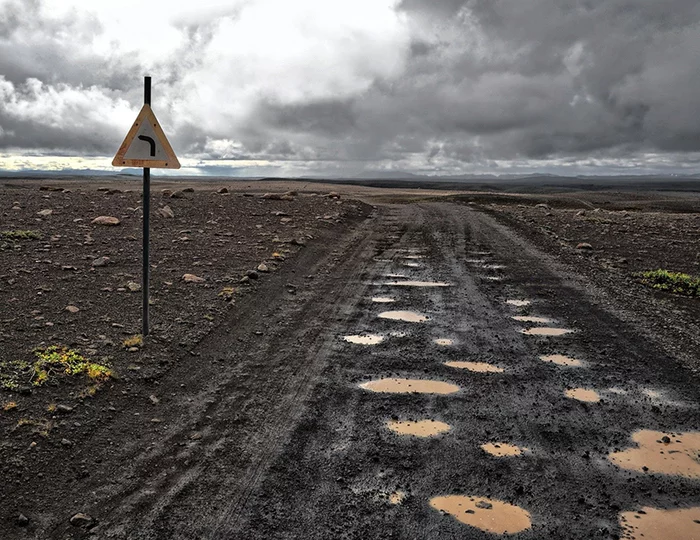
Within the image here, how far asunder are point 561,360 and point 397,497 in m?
3.46

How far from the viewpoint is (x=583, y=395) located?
17.7 feet

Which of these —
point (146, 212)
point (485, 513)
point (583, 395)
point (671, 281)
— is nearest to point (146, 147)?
point (146, 212)

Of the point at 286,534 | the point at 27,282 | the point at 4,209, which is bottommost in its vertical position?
the point at 286,534

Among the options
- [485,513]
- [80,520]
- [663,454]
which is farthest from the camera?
[663,454]

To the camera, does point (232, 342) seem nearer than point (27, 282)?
Yes

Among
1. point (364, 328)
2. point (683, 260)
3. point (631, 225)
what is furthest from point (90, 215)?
point (631, 225)

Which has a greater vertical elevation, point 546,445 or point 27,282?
point 27,282

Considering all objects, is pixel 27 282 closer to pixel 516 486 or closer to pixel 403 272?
pixel 403 272

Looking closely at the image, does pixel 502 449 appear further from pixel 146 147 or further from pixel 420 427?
pixel 146 147

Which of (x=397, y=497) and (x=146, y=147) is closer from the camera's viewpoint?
(x=397, y=497)

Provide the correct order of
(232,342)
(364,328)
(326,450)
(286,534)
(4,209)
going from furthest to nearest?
(4,209) → (364,328) → (232,342) → (326,450) → (286,534)

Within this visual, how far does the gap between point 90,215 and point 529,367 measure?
12558 millimetres

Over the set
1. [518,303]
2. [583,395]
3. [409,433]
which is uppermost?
[518,303]

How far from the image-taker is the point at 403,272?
36.6ft
